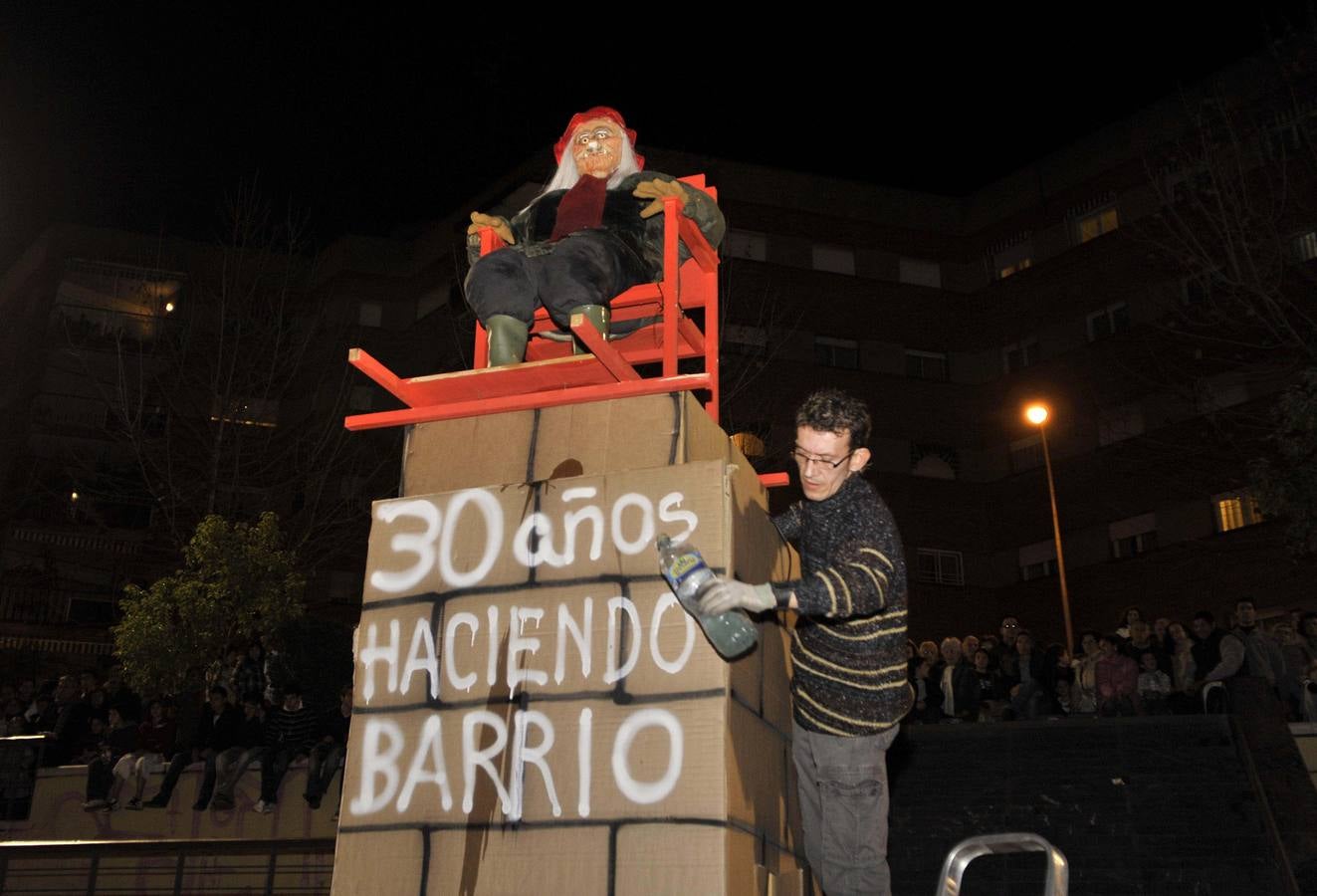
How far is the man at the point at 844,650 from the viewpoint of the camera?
4.07 meters

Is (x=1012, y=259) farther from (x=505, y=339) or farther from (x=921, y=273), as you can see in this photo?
(x=505, y=339)

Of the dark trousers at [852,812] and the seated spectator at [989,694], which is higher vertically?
the seated spectator at [989,694]

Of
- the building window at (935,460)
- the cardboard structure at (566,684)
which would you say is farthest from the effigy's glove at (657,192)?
the building window at (935,460)

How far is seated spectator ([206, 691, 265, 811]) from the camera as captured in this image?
1312cm

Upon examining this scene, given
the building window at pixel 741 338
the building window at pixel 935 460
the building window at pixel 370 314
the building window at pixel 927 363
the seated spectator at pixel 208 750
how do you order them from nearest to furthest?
the seated spectator at pixel 208 750 < the building window at pixel 741 338 < the building window at pixel 935 460 < the building window at pixel 927 363 < the building window at pixel 370 314

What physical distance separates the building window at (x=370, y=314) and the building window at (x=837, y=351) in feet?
46.4

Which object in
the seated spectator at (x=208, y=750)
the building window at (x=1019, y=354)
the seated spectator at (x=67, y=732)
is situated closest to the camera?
the seated spectator at (x=208, y=750)

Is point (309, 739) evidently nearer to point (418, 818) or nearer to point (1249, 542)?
point (418, 818)

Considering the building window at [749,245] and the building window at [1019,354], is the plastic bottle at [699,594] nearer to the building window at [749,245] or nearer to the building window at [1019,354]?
the building window at [749,245]

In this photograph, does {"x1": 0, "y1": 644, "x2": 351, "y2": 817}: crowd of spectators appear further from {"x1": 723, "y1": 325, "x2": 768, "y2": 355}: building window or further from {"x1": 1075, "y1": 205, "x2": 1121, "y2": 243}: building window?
{"x1": 1075, "y1": 205, "x2": 1121, "y2": 243}: building window

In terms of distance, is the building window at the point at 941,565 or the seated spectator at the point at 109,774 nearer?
the seated spectator at the point at 109,774

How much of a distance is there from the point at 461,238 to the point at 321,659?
19857mm

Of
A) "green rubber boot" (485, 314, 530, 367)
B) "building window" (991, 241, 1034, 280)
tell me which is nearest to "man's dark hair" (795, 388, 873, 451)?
"green rubber boot" (485, 314, 530, 367)

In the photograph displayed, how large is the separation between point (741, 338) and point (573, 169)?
2330 centimetres
